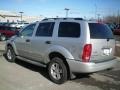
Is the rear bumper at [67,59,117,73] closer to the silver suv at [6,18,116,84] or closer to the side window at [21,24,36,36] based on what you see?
the silver suv at [6,18,116,84]

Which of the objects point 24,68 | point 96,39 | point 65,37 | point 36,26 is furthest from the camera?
point 24,68

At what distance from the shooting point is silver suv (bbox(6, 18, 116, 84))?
6172 millimetres

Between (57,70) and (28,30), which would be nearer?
(57,70)

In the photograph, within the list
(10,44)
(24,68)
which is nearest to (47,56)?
(24,68)

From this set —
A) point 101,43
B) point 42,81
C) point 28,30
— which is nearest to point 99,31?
point 101,43

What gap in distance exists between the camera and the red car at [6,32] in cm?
2219

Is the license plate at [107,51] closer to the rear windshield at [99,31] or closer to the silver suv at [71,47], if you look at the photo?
the silver suv at [71,47]

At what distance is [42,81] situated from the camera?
22.9 feet

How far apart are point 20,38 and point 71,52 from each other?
324 cm

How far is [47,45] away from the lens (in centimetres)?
729

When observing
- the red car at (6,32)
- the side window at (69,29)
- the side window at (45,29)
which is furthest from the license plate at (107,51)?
the red car at (6,32)

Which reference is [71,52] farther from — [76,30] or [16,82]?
[16,82]

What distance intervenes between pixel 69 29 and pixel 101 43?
3.46 feet

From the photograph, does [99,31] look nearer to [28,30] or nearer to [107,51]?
[107,51]
